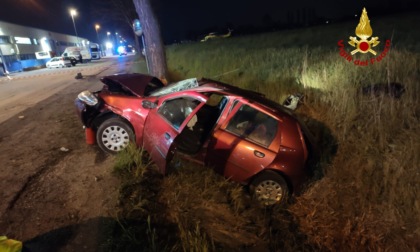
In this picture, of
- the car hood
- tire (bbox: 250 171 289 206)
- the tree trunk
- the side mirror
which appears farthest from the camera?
the tree trunk

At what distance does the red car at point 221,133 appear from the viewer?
4367 mm

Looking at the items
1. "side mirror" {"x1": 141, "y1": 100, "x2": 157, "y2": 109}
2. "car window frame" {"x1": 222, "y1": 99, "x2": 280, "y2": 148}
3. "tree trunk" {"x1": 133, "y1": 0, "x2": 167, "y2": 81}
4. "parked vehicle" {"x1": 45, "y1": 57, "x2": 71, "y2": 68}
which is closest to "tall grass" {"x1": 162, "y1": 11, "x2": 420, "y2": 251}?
"car window frame" {"x1": 222, "y1": 99, "x2": 280, "y2": 148}

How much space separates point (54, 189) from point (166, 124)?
5.93ft

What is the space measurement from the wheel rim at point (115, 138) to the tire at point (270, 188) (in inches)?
90.4

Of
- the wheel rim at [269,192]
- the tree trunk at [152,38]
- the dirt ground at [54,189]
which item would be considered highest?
the tree trunk at [152,38]

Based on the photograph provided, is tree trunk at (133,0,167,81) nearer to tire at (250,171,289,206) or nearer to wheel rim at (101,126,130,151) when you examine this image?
wheel rim at (101,126,130,151)

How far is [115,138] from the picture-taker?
5098 mm

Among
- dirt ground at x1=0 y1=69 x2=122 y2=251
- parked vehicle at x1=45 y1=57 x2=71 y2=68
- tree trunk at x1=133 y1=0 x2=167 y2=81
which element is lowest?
dirt ground at x1=0 y1=69 x2=122 y2=251

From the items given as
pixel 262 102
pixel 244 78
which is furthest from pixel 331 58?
pixel 262 102

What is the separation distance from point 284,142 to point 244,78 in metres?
5.98

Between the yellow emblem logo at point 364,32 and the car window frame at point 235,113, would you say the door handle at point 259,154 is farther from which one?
the yellow emblem logo at point 364,32

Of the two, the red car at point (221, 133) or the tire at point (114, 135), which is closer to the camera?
the red car at point (221, 133)

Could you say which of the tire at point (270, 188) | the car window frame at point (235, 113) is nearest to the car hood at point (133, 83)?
the car window frame at point (235, 113)

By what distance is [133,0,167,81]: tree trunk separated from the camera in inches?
408
